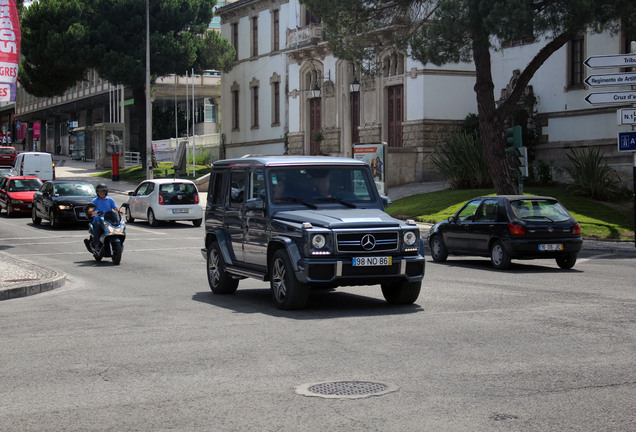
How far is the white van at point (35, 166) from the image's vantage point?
5116 centimetres

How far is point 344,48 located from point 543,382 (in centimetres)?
2711

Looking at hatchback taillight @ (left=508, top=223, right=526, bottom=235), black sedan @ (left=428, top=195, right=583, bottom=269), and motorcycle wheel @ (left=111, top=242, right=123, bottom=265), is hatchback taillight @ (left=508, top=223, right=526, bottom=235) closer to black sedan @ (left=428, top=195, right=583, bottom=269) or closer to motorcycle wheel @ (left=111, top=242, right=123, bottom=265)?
black sedan @ (left=428, top=195, right=583, bottom=269)

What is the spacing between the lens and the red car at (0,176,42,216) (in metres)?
37.2

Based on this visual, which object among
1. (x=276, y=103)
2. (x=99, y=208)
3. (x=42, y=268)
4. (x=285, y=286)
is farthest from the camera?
(x=276, y=103)

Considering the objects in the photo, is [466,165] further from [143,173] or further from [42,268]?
[143,173]

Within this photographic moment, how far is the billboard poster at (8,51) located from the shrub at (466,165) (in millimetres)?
20550

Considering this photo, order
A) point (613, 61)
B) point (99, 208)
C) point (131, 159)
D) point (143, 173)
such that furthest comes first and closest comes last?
point (131, 159) < point (143, 173) < point (613, 61) < point (99, 208)

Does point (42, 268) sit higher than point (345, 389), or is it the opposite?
point (345, 389)

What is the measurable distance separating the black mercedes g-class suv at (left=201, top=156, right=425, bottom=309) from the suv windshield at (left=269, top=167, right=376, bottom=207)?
1cm

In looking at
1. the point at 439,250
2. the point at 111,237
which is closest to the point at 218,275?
the point at 111,237

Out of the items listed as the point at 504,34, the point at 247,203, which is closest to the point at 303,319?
the point at 247,203

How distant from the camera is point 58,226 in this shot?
3241 centimetres

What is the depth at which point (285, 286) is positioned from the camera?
12.1 metres

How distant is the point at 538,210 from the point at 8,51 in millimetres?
11990
